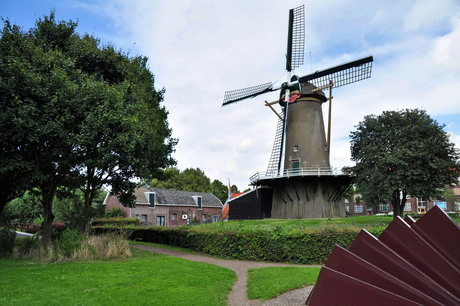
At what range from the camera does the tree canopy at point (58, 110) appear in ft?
41.2

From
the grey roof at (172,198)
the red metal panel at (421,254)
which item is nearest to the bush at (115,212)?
the grey roof at (172,198)

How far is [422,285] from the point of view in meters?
4.31

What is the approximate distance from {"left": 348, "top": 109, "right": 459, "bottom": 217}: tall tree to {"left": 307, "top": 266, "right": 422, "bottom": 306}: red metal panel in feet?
66.9

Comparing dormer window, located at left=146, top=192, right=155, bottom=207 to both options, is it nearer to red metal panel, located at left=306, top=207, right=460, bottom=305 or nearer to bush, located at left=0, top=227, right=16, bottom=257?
bush, located at left=0, top=227, right=16, bottom=257

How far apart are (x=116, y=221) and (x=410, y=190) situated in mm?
26152

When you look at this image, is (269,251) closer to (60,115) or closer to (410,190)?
A: (60,115)

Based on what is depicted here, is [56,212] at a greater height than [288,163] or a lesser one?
lesser

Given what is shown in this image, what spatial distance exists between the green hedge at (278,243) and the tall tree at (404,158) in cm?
976

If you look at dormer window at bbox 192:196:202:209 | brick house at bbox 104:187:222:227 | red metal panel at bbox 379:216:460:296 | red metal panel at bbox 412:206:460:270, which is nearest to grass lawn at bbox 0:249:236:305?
red metal panel at bbox 379:216:460:296

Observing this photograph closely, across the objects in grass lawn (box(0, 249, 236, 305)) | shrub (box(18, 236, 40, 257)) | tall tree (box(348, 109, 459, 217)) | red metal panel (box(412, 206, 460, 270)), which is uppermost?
tall tree (box(348, 109, 459, 217))

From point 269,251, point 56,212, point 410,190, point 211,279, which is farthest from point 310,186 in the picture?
point 56,212

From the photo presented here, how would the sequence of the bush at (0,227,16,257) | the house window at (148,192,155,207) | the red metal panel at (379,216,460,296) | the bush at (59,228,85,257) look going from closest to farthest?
the red metal panel at (379,216,460,296) → the bush at (59,228,85,257) → the bush at (0,227,16,257) → the house window at (148,192,155,207)

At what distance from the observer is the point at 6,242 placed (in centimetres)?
1461

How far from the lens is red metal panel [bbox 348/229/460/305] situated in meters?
4.18
